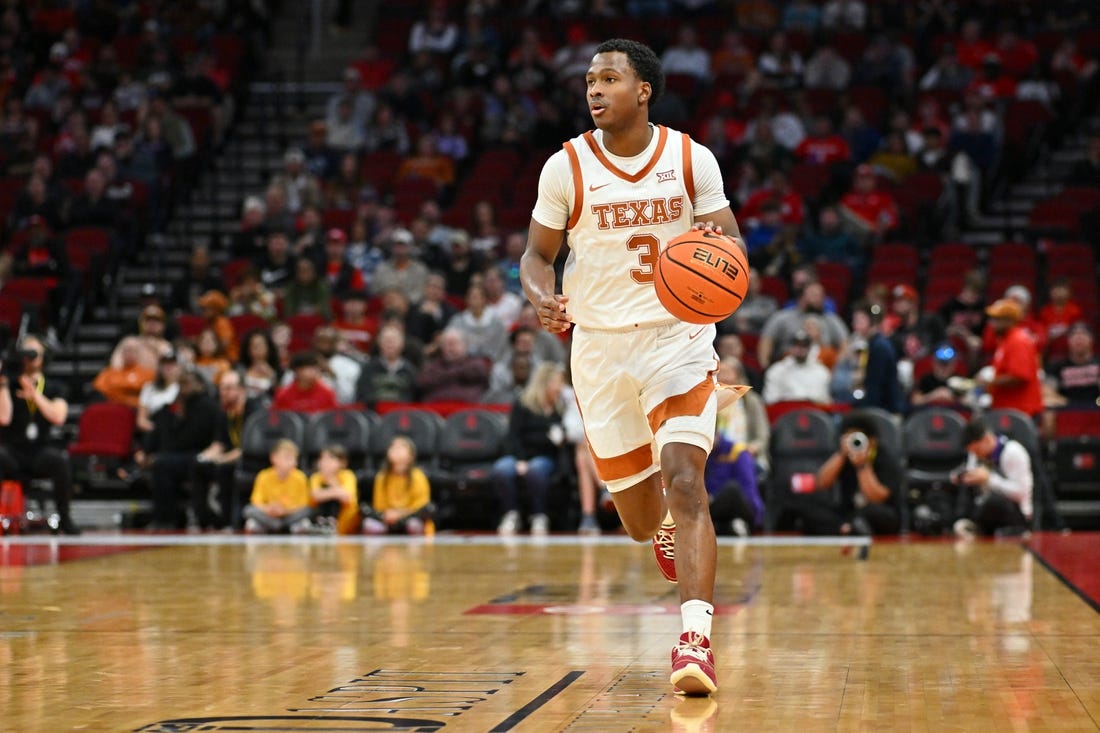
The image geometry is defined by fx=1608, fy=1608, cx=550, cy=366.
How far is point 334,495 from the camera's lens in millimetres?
13281

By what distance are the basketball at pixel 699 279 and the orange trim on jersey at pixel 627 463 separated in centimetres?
69

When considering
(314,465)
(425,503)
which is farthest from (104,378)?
(425,503)

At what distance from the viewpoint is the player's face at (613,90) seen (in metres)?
5.88

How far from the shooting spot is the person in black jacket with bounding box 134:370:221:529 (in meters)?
14.4

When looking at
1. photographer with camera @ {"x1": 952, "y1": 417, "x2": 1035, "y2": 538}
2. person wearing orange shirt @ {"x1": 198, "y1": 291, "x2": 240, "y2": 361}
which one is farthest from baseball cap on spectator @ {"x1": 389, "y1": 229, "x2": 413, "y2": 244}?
photographer with camera @ {"x1": 952, "y1": 417, "x2": 1035, "y2": 538}

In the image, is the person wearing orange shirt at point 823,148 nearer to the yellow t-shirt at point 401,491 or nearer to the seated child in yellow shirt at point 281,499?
the yellow t-shirt at point 401,491

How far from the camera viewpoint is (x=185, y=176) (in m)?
20.4

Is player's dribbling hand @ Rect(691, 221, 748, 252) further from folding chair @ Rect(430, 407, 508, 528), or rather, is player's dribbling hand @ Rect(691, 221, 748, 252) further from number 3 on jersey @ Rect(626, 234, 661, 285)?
folding chair @ Rect(430, 407, 508, 528)

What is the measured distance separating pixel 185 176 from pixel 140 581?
39.9 feet

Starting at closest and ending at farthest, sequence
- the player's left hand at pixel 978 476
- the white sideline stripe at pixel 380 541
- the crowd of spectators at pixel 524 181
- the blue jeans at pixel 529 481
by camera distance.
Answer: the white sideline stripe at pixel 380 541, the player's left hand at pixel 978 476, the blue jeans at pixel 529 481, the crowd of spectators at pixel 524 181

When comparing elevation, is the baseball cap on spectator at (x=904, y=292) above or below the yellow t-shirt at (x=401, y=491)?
above

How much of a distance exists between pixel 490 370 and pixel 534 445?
1640 millimetres

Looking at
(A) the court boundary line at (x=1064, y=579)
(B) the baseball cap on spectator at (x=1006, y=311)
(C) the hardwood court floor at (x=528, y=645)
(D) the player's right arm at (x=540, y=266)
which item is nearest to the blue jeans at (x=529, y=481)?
(C) the hardwood court floor at (x=528, y=645)

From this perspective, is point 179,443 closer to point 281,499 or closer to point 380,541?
point 281,499
